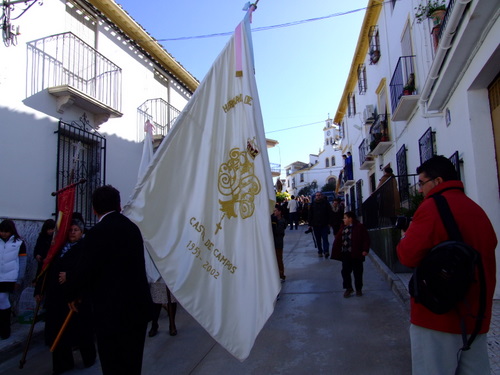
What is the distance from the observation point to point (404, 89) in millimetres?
10430

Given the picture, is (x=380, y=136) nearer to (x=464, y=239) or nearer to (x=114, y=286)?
(x=464, y=239)

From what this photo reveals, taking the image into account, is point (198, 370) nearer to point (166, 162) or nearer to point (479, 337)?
point (166, 162)

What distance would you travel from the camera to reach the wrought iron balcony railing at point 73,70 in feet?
25.7

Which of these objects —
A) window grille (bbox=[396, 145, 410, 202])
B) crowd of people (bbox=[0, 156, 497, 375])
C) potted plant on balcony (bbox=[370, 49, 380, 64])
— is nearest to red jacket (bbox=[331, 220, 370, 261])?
window grille (bbox=[396, 145, 410, 202])

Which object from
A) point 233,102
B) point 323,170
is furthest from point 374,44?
point 323,170

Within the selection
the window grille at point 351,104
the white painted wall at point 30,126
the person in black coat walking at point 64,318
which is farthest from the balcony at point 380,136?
the person in black coat walking at point 64,318

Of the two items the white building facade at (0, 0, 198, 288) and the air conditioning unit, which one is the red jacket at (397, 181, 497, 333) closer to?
the white building facade at (0, 0, 198, 288)

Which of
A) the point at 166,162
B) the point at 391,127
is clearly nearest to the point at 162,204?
the point at 166,162

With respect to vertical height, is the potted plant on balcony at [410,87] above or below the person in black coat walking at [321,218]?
above

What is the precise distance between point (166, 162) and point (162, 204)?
0.98 ft

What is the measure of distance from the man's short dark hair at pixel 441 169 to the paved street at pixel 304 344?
220 cm

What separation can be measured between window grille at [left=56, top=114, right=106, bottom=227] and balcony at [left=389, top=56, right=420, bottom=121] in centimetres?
726

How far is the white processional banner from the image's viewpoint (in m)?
2.62

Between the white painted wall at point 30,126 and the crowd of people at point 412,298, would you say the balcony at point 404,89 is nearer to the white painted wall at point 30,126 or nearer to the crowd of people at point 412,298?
the white painted wall at point 30,126
